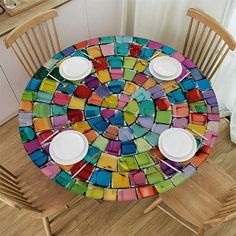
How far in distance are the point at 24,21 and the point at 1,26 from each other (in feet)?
0.48

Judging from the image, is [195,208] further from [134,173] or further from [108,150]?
[108,150]

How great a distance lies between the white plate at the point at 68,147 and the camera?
1.38 m

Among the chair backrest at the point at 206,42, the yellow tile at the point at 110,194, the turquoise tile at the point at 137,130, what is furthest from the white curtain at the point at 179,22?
the yellow tile at the point at 110,194

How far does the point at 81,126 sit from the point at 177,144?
1.64 ft

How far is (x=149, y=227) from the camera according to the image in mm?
1924

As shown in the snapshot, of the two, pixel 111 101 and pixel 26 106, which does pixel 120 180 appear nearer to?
pixel 111 101

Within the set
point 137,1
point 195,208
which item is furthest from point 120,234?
point 137,1

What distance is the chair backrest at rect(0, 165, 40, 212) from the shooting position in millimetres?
1278

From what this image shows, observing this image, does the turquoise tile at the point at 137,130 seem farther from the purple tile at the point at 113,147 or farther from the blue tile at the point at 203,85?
the blue tile at the point at 203,85

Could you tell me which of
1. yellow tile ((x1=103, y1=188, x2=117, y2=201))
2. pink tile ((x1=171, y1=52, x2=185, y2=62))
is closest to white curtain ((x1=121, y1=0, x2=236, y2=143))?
pink tile ((x1=171, y1=52, x2=185, y2=62))

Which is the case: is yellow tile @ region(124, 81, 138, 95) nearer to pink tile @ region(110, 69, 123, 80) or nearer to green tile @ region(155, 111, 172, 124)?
pink tile @ region(110, 69, 123, 80)

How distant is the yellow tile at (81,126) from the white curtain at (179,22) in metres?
1.09

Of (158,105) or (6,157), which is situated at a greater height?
(158,105)

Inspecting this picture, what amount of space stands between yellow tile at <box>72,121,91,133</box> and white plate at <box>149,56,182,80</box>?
510mm
